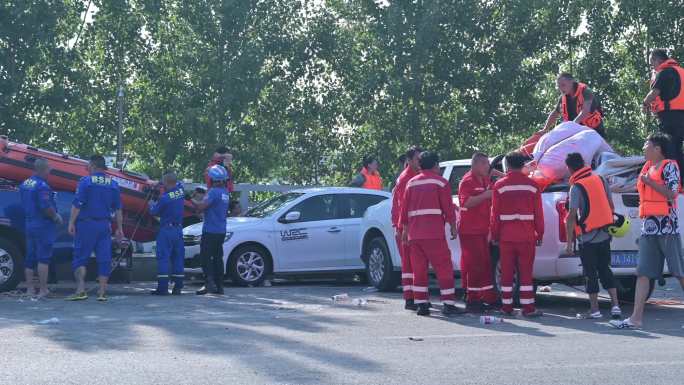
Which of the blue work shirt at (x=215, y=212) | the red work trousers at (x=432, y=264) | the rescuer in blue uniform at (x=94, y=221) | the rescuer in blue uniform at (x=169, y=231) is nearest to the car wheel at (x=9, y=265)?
the rescuer in blue uniform at (x=94, y=221)

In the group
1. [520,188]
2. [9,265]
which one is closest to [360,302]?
[520,188]

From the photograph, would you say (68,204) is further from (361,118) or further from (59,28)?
(361,118)

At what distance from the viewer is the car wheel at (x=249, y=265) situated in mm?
16516

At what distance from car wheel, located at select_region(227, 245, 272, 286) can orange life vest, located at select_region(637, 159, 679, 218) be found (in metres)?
7.16

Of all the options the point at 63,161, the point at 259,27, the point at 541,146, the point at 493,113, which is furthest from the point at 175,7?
the point at 541,146

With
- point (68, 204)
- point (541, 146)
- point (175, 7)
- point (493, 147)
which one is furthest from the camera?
point (493, 147)

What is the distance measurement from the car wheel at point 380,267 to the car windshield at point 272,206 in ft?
6.97

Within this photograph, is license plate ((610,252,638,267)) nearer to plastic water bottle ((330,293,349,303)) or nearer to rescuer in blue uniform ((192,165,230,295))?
plastic water bottle ((330,293,349,303))

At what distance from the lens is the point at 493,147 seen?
99.3ft

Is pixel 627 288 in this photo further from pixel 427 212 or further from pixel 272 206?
pixel 272 206

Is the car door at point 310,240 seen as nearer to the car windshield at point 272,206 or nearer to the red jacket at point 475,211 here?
the car windshield at point 272,206

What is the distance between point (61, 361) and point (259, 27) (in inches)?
792

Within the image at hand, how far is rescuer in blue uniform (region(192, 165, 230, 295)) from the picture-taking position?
15.0 metres

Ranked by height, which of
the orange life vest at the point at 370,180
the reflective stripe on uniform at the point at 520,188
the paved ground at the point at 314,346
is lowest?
the paved ground at the point at 314,346
